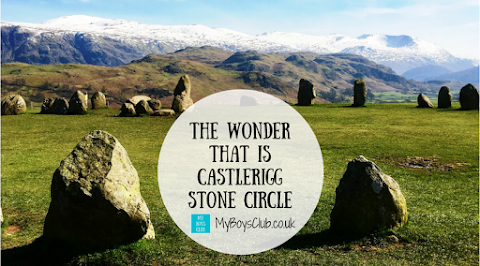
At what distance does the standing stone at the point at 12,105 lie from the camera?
160ft

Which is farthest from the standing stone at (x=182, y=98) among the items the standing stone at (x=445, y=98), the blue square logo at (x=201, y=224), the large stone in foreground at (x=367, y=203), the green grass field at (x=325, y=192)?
the large stone in foreground at (x=367, y=203)

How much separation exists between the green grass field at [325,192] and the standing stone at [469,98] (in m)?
4.38

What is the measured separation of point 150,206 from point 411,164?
18869 mm

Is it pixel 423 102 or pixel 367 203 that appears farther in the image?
pixel 423 102

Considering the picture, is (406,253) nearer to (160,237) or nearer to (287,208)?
(287,208)

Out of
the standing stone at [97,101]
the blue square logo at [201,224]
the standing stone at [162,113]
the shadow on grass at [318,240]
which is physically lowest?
the shadow on grass at [318,240]

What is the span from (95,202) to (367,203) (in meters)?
9.82

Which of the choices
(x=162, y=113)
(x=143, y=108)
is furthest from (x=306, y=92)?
(x=143, y=108)

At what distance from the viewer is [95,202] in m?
12.0

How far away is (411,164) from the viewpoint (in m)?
26.7

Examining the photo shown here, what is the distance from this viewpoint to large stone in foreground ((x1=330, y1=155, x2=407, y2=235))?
14.2 metres

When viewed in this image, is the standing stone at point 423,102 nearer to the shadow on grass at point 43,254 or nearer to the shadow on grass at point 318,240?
the shadow on grass at point 318,240

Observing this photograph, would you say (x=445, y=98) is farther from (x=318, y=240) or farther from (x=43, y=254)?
(x=43, y=254)
